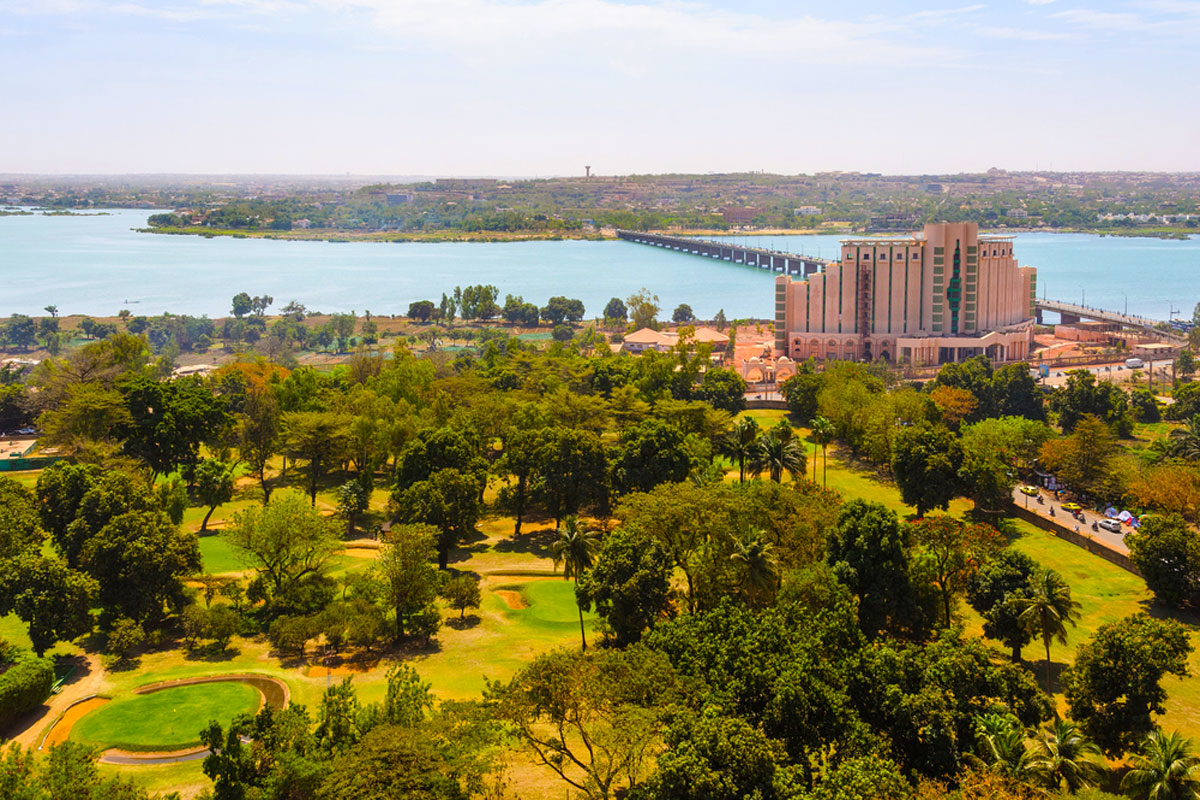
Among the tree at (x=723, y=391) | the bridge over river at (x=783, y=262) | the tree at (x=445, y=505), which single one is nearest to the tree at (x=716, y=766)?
the tree at (x=445, y=505)

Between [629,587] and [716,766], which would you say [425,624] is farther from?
[716,766]

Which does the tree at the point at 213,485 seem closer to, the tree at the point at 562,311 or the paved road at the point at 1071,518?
the paved road at the point at 1071,518

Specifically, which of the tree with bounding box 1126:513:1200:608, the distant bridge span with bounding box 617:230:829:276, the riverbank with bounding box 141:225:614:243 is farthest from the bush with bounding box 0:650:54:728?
the riverbank with bounding box 141:225:614:243

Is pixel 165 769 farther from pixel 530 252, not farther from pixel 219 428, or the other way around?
pixel 530 252

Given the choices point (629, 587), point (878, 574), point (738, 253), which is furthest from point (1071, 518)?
point (738, 253)

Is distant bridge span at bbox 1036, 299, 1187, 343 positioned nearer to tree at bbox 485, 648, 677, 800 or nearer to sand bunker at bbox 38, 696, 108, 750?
tree at bbox 485, 648, 677, 800

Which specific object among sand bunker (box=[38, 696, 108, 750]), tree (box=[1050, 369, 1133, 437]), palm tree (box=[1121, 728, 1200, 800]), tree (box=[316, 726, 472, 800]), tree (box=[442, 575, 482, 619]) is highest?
tree (box=[1050, 369, 1133, 437])
